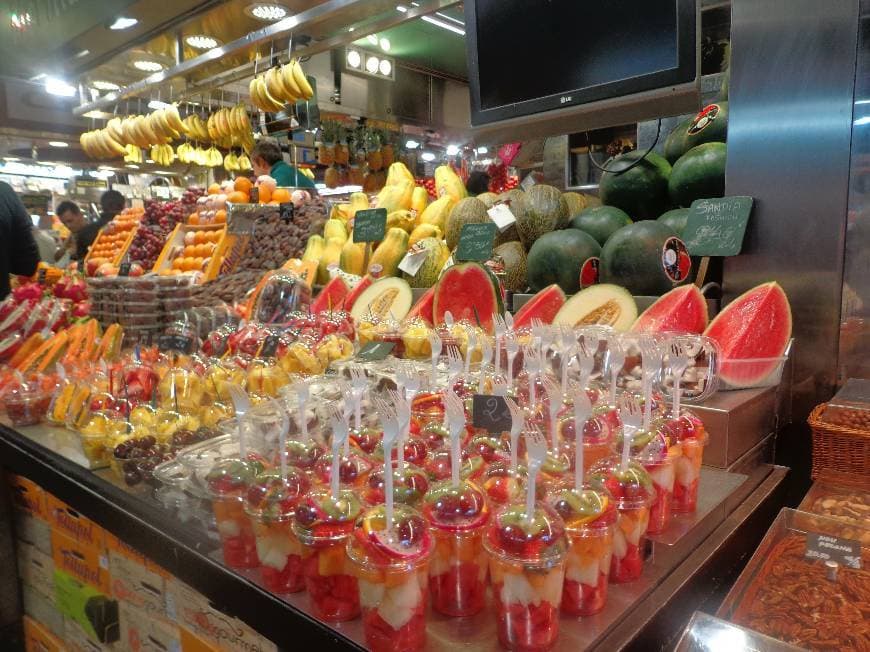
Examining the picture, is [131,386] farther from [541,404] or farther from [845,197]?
[845,197]

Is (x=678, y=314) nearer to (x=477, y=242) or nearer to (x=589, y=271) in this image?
(x=589, y=271)

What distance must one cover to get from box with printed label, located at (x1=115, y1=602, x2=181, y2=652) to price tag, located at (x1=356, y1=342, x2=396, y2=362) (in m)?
0.88

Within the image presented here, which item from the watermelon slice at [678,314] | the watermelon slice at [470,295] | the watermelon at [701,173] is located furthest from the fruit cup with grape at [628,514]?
the watermelon at [701,173]

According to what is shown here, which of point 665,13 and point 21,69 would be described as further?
point 21,69

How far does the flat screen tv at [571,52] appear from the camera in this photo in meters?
2.02

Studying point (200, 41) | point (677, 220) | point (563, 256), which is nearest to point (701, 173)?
point (677, 220)

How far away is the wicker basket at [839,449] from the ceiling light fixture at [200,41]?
5234 millimetres

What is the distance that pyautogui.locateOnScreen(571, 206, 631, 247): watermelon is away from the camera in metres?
2.33

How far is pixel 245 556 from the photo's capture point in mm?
1096

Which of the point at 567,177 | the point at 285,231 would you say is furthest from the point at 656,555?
the point at 285,231

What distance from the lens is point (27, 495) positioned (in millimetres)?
2078

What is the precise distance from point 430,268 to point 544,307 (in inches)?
27.9

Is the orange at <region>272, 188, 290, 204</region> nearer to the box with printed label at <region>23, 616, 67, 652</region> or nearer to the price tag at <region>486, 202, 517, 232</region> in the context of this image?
the price tag at <region>486, 202, 517, 232</region>

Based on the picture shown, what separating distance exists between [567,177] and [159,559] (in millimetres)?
2894
